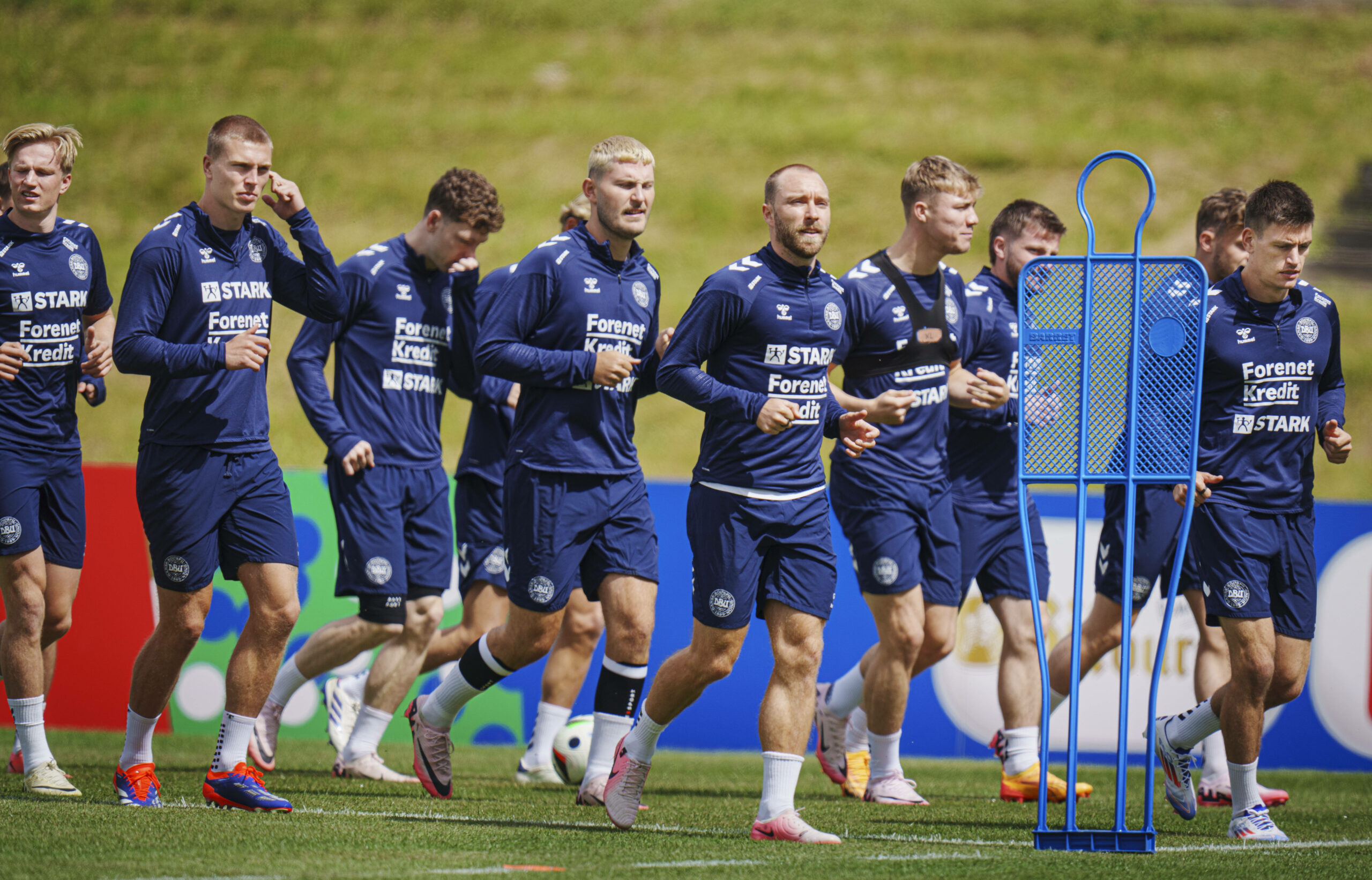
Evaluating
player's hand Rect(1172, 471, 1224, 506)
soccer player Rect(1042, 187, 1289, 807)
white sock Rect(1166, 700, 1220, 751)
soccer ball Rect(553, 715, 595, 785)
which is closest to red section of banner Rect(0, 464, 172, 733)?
soccer ball Rect(553, 715, 595, 785)

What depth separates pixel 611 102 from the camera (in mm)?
26031

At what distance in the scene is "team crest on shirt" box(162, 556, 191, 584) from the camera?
5.41 m

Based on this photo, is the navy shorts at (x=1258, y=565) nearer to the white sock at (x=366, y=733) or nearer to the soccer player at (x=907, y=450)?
the soccer player at (x=907, y=450)

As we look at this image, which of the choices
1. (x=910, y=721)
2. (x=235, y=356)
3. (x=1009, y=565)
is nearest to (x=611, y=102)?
(x=910, y=721)

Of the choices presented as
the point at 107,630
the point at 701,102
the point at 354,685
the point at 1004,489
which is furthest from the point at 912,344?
the point at 701,102

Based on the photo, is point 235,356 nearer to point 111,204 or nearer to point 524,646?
point 524,646

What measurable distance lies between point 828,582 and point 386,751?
14.2ft

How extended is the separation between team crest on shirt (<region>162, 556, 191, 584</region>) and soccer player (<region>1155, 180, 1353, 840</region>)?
3829mm

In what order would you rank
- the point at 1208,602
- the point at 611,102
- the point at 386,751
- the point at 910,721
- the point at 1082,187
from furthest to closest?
1. the point at 611,102
2. the point at 910,721
3. the point at 386,751
4. the point at 1208,602
5. the point at 1082,187

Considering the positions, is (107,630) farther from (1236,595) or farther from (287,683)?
(1236,595)

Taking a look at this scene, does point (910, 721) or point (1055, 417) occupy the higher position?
point (1055, 417)

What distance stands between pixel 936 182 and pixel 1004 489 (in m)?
1.64

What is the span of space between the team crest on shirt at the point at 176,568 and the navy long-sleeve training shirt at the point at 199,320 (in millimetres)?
428

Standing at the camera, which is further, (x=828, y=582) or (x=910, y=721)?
(x=910, y=721)
